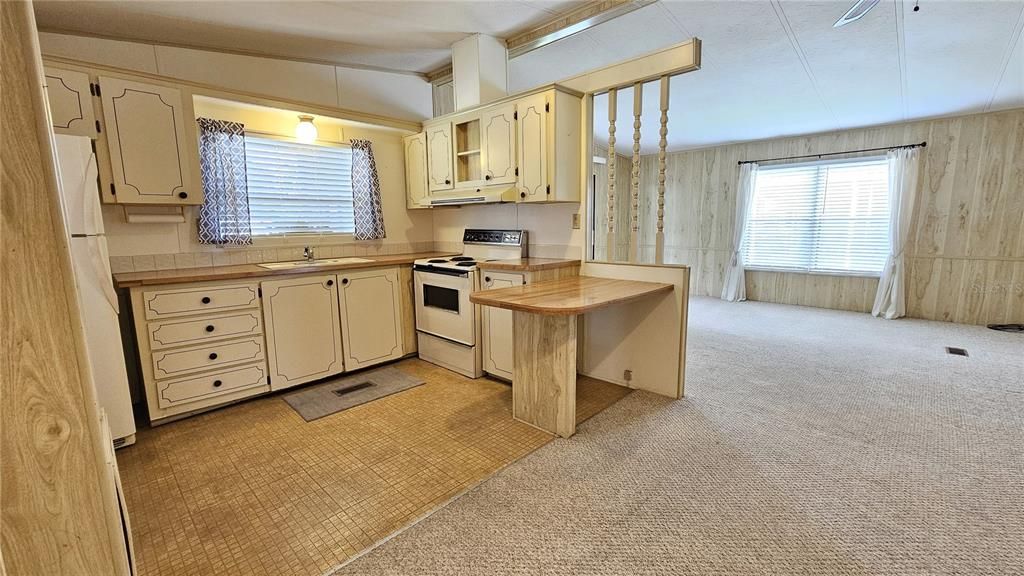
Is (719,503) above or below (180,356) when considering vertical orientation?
below

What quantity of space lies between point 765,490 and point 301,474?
2.23 meters

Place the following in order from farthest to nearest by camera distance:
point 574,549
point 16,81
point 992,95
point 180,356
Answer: point 992,95 < point 180,356 < point 574,549 < point 16,81

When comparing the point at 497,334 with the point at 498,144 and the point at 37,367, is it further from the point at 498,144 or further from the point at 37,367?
the point at 37,367

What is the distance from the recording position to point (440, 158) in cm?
378

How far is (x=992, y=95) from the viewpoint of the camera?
4.08 metres

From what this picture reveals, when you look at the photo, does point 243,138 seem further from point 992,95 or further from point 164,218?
point 992,95

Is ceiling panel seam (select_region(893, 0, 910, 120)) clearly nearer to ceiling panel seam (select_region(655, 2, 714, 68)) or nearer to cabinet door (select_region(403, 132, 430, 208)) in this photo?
ceiling panel seam (select_region(655, 2, 714, 68))

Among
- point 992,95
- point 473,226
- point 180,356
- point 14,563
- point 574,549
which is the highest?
point 992,95

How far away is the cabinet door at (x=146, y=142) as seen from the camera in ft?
8.30

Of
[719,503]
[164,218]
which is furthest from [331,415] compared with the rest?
[719,503]

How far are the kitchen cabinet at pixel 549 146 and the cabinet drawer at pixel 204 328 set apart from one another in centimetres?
206

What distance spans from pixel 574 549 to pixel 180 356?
101 inches

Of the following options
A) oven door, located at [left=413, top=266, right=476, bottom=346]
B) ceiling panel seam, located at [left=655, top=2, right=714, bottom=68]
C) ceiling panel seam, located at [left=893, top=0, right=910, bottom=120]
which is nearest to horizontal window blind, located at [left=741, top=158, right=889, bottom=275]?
ceiling panel seam, located at [left=893, top=0, right=910, bottom=120]

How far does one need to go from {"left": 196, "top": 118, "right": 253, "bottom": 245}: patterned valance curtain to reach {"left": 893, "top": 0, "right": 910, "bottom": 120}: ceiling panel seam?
439 cm
